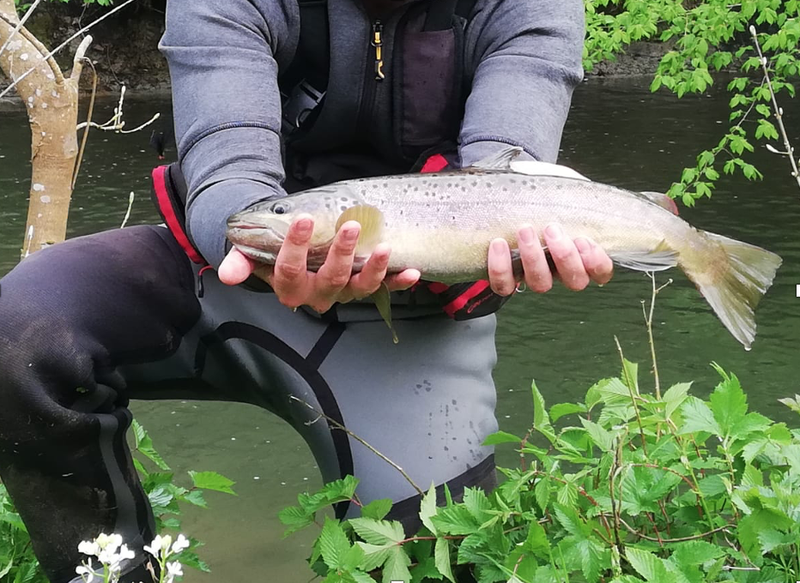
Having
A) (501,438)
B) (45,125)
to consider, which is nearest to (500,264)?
(501,438)

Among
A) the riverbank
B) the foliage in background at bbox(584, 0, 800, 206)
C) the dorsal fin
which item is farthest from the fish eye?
the riverbank

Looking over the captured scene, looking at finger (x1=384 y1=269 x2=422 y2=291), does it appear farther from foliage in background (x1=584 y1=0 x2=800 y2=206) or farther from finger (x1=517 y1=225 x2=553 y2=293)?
foliage in background (x1=584 y1=0 x2=800 y2=206)

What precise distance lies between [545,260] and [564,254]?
0.05 m

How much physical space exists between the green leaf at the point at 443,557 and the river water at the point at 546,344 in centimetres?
145

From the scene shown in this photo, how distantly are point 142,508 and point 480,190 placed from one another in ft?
3.80

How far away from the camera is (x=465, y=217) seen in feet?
6.67

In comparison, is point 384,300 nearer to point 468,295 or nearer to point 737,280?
point 468,295

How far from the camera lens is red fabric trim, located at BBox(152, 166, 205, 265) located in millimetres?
2443

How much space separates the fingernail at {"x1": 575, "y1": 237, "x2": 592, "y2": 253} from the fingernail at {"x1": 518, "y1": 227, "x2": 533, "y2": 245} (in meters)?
0.11

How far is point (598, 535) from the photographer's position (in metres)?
1.91

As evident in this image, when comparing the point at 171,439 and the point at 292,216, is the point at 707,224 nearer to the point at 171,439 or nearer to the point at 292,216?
the point at 171,439

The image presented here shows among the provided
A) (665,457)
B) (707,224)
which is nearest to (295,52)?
(665,457)

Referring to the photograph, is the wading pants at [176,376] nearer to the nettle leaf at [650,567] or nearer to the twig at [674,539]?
the twig at [674,539]

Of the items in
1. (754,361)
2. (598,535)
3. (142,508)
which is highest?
(598,535)
